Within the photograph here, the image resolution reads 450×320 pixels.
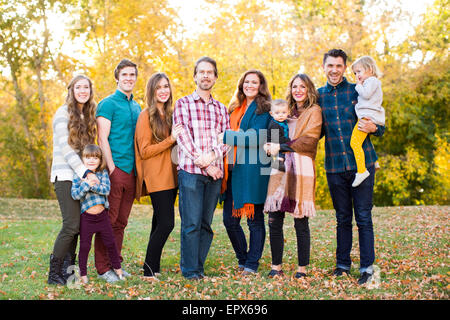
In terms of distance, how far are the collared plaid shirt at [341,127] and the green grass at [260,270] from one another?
1.24 m

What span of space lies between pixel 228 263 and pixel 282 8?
13.8 m

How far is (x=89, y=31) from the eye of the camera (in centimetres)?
1919

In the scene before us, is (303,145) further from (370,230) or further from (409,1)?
(409,1)

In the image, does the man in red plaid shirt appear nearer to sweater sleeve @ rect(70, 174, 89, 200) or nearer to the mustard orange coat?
the mustard orange coat

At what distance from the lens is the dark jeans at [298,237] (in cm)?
486

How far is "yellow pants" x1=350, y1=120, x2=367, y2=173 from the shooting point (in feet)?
15.4

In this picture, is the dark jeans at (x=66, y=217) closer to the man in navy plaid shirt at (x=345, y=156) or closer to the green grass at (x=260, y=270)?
the green grass at (x=260, y=270)

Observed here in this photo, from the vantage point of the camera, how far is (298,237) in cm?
490

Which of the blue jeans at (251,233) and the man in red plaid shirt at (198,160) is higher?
the man in red plaid shirt at (198,160)

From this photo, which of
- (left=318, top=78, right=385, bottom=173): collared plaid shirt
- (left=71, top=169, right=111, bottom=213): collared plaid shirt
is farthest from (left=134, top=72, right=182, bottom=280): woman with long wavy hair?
(left=318, top=78, right=385, bottom=173): collared plaid shirt

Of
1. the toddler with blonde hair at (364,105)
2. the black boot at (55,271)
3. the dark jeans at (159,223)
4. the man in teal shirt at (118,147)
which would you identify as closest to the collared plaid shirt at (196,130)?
the dark jeans at (159,223)

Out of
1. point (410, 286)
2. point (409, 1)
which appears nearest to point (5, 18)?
point (409, 1)

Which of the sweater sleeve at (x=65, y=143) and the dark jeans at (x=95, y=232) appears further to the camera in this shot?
the dark jeans at (x=95, y=232)
